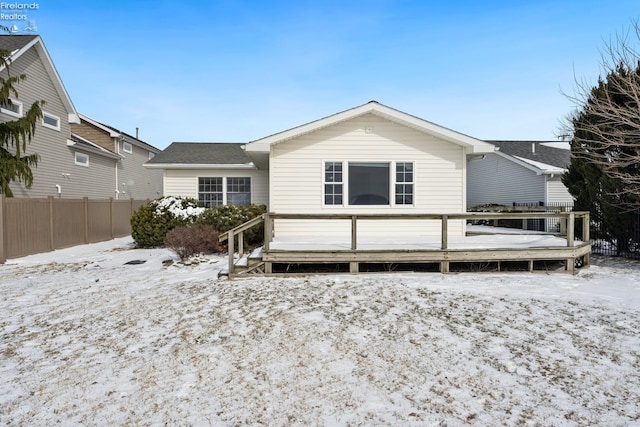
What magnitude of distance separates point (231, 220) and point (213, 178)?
4.85 meters

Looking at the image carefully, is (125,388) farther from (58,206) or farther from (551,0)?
(551,0)

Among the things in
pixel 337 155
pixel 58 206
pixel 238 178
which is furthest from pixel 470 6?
pixel 58 206

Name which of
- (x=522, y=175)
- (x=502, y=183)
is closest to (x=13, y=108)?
(x=522, y=175)

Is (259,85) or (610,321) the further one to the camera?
(259,85)

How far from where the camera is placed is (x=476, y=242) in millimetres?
9391

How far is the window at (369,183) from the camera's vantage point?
10703 millimetres

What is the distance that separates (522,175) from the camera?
799 inches

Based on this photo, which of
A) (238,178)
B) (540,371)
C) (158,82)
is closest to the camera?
(540,371)

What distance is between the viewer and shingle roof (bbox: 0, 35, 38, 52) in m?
14.2

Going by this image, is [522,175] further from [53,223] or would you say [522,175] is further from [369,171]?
[53,223]

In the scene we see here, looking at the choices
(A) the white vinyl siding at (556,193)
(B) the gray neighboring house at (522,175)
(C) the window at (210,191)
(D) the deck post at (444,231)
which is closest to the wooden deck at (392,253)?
(D) the deck post at (444,231)

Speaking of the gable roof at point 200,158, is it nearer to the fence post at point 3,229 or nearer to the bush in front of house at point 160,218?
the bush in front of house at point 160,218

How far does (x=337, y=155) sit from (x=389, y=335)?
699cm

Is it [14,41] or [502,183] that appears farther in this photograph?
[502,183]
